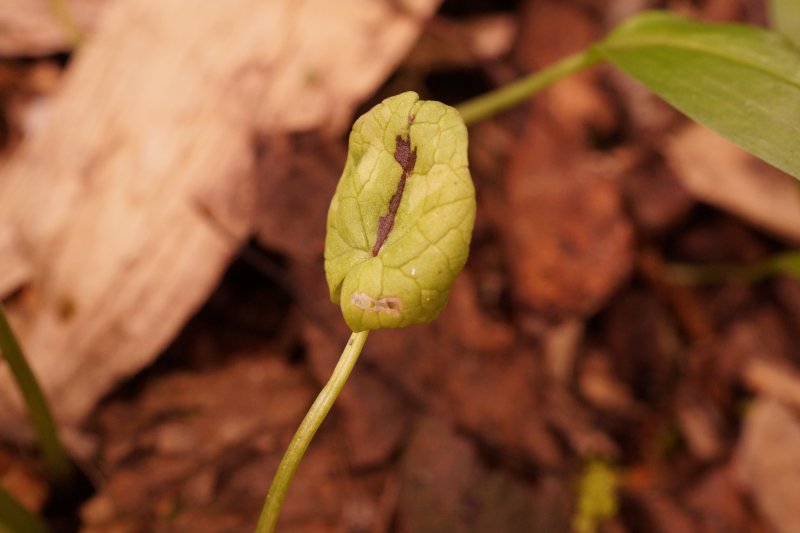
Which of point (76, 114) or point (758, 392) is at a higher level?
point (76, 114)

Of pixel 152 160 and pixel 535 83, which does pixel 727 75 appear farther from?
pixel 152 160

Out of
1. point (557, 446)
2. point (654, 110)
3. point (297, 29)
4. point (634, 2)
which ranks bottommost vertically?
point (557, 446)

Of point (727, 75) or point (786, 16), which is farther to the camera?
point (786, 16)

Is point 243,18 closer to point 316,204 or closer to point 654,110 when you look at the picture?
point 316,204

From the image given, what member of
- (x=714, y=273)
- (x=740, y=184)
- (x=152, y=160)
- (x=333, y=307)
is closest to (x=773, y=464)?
(x=714, y=273)

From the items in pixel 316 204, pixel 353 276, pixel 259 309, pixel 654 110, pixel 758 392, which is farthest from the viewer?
pixel 654 110

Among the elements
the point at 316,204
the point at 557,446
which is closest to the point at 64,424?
the point at 316,204

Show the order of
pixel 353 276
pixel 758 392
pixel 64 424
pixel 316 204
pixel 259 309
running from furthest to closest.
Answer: pixel 758 392, pixel 259 309, pixel 316 204, pixel 64 424, pixel 353 276

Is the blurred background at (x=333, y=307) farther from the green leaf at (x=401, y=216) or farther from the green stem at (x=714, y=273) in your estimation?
the green leaf at (x=401, y=216)

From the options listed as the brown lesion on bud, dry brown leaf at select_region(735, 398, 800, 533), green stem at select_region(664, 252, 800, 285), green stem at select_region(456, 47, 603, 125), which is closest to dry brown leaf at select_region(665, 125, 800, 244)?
green stem at select_region(664, 252, 800, 285)
